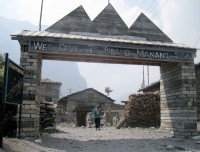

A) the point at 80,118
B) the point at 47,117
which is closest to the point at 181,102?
the point at 47,117

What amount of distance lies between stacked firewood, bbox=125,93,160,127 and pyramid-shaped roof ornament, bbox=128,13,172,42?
729 centimetres

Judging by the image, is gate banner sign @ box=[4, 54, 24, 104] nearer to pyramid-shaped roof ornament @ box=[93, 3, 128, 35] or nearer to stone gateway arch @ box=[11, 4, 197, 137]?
stone gateway arch @ box=[11, 4, 197, 137]

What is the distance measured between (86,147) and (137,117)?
10.8m

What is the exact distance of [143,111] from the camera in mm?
19531

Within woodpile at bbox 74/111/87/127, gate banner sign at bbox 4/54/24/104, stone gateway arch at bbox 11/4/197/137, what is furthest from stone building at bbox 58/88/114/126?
gate banner sign at bbox 4/54/24/104

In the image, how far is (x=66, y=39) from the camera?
11.1m

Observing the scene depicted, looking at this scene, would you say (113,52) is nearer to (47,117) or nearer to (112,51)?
(112,51)

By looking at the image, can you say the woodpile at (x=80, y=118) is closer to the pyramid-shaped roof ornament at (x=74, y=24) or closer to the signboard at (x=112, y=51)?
the pyramid-shaped roof ornament at (x=74, y=24)

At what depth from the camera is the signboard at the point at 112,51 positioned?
1095 cm

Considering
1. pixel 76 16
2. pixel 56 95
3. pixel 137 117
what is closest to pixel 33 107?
pixel 76 16

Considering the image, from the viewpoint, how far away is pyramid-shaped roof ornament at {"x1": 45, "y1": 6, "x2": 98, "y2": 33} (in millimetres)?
12352

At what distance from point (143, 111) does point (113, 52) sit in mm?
9169

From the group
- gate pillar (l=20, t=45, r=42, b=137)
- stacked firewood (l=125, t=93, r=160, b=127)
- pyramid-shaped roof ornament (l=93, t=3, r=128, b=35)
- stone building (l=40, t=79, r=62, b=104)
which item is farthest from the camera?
stone building (l=40, t=79, r=62, b=104)

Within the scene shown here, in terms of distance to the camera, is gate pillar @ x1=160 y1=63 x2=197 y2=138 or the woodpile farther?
the woodpile
